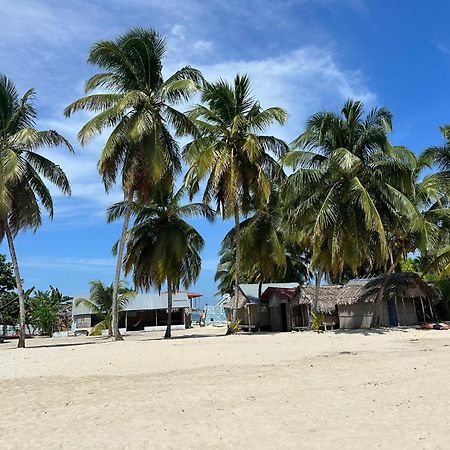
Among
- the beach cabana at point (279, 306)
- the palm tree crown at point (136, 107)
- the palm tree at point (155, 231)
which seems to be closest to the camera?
the palm tree crown at point (136, 107)

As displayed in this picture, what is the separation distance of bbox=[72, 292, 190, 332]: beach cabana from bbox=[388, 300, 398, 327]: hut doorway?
23.7 meters

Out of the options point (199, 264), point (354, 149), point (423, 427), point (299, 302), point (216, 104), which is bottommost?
point (423, 427)

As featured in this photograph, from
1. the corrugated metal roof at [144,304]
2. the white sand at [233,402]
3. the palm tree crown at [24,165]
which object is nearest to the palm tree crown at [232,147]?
the palm tree crown at [24,165]

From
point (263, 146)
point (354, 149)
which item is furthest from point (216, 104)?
point (354, 149)

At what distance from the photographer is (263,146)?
24203 mm

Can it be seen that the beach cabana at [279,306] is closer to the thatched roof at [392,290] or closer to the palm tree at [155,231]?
the thatched roof at [392,290]

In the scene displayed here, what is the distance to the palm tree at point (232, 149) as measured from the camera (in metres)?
A: 22.3

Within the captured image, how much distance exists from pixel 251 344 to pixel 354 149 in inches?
458

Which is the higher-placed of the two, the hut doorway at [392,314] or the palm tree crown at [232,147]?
the palm tree crown at [232,147]

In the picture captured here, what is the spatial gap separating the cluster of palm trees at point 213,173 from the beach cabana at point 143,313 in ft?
59.7

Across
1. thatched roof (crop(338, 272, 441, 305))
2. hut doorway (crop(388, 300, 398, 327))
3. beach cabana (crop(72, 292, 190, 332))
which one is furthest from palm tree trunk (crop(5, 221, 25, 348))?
beach cabana (crop(72, 292, 190, 332))

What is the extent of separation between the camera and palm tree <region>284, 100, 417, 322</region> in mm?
22078

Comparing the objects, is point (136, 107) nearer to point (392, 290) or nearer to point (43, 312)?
point (392, 290)

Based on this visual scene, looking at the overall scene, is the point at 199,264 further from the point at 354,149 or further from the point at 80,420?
the point at 80,420
